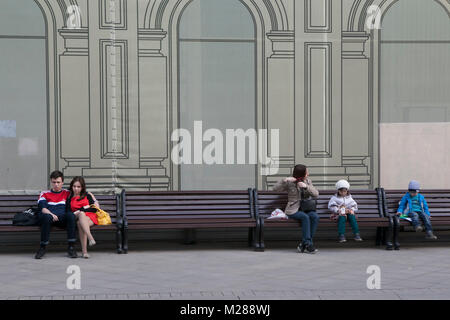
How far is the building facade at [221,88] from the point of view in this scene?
1019cm

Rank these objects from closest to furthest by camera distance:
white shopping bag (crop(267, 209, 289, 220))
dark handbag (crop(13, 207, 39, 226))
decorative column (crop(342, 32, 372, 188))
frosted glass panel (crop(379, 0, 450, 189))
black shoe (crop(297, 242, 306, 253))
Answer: dark handbag (crop(13, 207, 39, 226)) → black shoe (crop(297, 242, 306, 253)) → white shopping bag (crop(267, 209, 289, 220)) → decorative column (crop(342, 32, 372, 188)) → frosted glass panel (crop(379, 0, 450, 189))

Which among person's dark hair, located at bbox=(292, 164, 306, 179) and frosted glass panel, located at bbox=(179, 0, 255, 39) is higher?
frosted glass panel, located at bbox=(179, 0, 255, 39)

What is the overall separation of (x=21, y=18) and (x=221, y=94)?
128 inches

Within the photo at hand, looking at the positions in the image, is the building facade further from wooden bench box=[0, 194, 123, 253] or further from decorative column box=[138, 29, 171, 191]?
wooden bench box=[0, 194, 123, 253]

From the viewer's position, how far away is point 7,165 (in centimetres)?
1012

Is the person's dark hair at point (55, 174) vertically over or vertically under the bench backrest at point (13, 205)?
over

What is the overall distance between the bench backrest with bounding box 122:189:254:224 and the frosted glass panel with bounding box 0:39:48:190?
147cm

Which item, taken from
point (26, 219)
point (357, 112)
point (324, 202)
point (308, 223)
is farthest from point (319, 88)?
point (26, 219)

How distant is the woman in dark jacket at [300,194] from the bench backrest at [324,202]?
1.08ft

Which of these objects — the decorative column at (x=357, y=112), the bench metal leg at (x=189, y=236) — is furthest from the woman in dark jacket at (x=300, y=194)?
the bench metal leg at (x=189, y=236)

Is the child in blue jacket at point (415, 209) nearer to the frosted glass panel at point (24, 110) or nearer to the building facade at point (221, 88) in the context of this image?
the building facade at point (221, 88)

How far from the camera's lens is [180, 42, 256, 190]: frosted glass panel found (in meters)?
10.5

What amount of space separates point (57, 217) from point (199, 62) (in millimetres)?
3291

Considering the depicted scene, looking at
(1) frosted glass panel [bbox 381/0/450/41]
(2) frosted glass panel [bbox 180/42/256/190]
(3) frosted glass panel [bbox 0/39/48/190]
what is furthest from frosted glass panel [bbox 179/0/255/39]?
(3) frosted glass panel [bbox 0/39/48/190]
